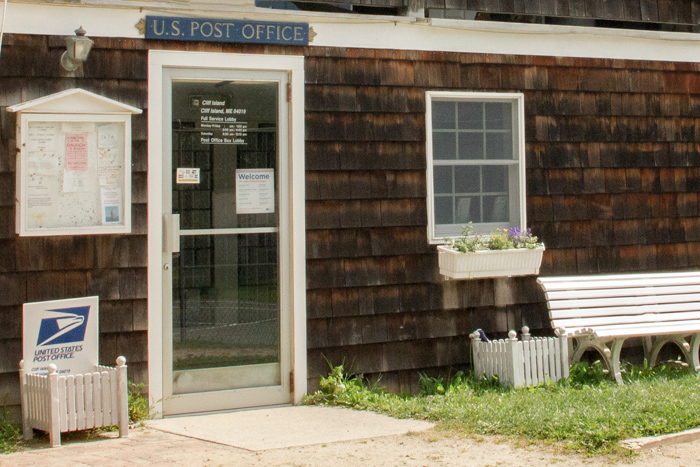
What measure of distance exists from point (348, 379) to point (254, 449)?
1558 millimetres

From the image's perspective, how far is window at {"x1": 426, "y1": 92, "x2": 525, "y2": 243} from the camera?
7.09m

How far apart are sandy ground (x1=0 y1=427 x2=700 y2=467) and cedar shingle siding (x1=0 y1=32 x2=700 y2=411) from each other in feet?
2.63

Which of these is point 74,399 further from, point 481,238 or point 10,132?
point 481,238

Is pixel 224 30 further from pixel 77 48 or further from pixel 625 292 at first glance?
pixel 625 292

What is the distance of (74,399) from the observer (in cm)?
541

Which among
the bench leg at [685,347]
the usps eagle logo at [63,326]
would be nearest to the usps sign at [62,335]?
the usps eagle logo at [63,326]

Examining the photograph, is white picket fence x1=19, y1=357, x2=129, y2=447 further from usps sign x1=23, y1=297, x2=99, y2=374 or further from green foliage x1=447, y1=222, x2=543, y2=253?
green foliage x1=447, y1=222, x2=543, y2=253

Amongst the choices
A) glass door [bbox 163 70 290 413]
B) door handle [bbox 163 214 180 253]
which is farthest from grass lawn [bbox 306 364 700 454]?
door handle [bbox 163 214 180 253]

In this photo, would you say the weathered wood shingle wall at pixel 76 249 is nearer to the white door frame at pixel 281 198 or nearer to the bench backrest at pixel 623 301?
the white door frame at pixel 281 198

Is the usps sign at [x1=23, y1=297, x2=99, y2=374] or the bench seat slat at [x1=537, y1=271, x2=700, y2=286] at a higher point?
the bench seat slat at [x1=537, y1=271, x2=700, y2=286]

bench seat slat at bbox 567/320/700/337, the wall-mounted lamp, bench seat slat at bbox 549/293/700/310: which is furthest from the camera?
bench seat slat at bbox 549/293/700/310

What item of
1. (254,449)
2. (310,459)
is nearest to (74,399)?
(254,449)

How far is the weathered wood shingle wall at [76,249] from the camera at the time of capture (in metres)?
5.75

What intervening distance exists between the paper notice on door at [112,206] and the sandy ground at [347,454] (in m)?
1.44
